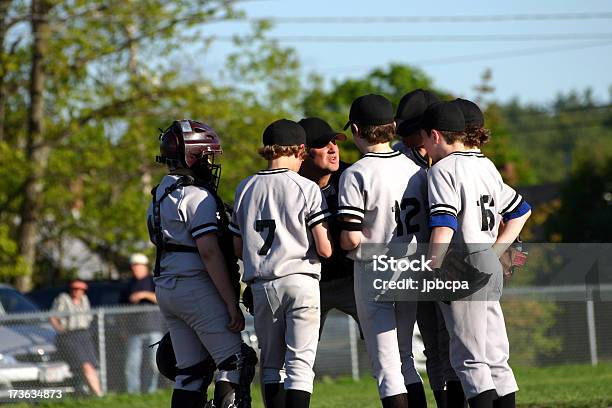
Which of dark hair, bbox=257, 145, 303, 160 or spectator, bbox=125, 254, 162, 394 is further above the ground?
dark hair, bbox=257, 145, 303, 160

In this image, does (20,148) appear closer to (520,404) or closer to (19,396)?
(19,396)

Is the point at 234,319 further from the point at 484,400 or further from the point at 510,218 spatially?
the point at 510,218

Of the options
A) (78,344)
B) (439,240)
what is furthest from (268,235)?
(78,344)

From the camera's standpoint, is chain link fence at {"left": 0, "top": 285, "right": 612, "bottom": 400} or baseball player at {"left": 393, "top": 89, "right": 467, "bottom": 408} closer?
baseball player at {"left": 393, "top": 89, "right": 467, "bottom": 408}

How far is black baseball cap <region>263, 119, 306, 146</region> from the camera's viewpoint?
7.50m

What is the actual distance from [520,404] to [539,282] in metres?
11.7

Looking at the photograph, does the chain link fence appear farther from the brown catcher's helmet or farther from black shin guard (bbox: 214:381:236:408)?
black shin guard (bbox: 214:381:236:408)

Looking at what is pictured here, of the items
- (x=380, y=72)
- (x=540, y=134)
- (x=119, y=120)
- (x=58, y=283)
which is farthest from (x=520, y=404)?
(x=540, y=134)

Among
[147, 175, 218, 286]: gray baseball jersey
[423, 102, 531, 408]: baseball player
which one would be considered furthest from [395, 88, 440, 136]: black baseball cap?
[147, 175, 218, 286]: gray baseball jersey

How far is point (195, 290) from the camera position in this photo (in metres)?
7.55

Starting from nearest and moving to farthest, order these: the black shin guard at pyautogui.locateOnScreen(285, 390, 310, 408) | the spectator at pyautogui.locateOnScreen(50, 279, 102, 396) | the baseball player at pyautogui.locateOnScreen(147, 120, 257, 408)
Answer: the black shin guard at pyautogui.locateOnScreen(285, 390, 310, 408) → the baseball player at pyautogui.locateOnScreen(147, 120, 257, 408) → the spectator at pyautogui.locateOnScreen(50, 279, 102, 396)

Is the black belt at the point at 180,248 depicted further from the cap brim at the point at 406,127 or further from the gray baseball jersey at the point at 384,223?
the cap brim at the point at 406,127

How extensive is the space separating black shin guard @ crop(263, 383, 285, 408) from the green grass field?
121 inches

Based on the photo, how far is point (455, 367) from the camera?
7.16m
